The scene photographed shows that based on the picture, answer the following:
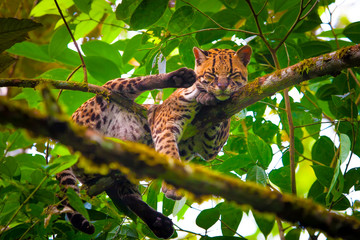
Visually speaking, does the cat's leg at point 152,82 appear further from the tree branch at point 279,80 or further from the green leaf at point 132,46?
the tree branch at point 279,80

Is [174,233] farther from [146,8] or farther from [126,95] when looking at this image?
[146,8]

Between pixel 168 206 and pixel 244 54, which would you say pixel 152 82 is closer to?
pixel 244 54

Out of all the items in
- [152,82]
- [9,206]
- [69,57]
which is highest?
[152,82]

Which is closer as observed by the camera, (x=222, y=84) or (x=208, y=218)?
(x=208, y=218)

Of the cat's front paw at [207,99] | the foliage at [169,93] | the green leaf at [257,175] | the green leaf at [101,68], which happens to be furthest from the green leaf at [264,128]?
the green leaf at [101,68]

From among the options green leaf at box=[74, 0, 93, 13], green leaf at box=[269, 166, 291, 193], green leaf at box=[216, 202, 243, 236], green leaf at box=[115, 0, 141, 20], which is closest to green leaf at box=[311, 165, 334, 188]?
green leaf at box=[269, 166, 291, 193]

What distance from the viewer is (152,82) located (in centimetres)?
345

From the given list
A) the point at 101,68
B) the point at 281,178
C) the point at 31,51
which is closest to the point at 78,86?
the point at 101,68

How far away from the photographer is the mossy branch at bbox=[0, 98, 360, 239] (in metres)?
0.92

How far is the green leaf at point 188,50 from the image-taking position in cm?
345

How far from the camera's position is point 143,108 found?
3752 mm

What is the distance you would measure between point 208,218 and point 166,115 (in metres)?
1.07

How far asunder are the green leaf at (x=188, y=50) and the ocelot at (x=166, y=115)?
0.23 feet

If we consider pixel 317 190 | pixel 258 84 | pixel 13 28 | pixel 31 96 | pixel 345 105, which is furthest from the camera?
pixel 31 96
